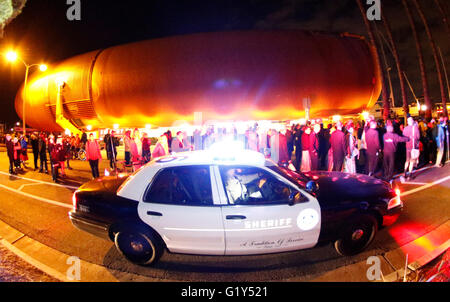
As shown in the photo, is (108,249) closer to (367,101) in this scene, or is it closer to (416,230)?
(416,230)

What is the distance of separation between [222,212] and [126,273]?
1.51 metres

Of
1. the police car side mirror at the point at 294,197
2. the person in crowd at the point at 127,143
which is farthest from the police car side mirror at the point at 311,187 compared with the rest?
the person in crowd at the point at 127,143

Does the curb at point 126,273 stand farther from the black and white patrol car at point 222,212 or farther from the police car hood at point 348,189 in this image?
the police car hood at point 348,189

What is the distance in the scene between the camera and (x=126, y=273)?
10.7 feet

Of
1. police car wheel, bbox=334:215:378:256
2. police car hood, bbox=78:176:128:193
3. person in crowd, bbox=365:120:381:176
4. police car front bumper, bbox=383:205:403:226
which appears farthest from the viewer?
person in crowd, bbox=365:120:381:176

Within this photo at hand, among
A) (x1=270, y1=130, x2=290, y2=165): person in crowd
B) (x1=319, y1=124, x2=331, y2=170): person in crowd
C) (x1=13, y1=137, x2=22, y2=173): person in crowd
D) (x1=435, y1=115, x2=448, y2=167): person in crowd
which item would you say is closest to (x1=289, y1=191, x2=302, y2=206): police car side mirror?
(x1=270, y1=130, x2=290, y2=165): person in crowd

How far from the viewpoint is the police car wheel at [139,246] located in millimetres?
3213

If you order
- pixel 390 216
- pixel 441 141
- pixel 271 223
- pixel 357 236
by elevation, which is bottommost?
pixel 357 236

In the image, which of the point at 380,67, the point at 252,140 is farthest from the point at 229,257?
the point at 380,67

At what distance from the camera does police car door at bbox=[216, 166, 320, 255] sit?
3008 millimetres

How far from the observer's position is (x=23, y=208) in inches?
239

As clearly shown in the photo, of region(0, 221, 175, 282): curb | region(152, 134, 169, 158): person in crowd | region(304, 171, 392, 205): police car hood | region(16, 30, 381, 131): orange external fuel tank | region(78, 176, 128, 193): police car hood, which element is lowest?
region(0, 221, 175, 282): curb

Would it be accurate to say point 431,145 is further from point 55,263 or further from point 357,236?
point 55,263

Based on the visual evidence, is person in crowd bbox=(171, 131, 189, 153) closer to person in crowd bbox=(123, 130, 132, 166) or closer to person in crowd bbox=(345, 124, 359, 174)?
person in crowd bbox=(123, 130, 132, 166)
